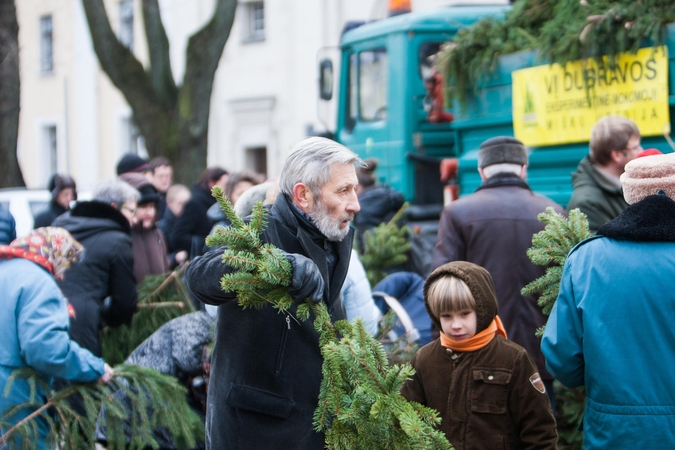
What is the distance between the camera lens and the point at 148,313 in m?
5.70

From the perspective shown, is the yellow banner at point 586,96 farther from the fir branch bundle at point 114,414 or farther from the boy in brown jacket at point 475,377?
the fir branch bundle at point 114,414

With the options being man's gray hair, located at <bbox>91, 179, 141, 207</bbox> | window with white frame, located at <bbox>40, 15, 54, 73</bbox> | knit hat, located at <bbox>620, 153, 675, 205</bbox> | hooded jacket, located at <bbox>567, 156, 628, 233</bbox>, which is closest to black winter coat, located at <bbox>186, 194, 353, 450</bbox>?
knit hat, located at <bbox>620, 153, 675, 205</bbox>

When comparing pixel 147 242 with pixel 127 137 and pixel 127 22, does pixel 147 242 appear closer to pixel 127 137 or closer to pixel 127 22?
pixel 127 137

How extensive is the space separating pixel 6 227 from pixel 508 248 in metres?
2.39

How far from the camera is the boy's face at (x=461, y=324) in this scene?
3500 mm

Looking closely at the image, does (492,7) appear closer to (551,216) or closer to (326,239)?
(551,216)

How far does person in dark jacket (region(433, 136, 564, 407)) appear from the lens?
4559 mm

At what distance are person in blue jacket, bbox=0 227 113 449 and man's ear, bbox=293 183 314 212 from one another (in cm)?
140

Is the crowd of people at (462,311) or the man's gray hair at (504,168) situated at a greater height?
the man's gray hair at (504,168)

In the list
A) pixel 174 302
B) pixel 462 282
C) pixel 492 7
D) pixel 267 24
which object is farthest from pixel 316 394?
pixel 267 24

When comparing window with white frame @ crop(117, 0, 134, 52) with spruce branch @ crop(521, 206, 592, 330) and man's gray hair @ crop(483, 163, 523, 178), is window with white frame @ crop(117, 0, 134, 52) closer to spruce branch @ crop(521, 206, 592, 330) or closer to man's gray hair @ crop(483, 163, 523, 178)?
man's gray hair @ crop(483, 163, 523, 178)

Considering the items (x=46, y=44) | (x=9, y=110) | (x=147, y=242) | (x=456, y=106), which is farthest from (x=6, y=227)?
(x=46, y=44)

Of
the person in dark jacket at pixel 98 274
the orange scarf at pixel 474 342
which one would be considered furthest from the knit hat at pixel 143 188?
the orange scarf at pixel 474 342

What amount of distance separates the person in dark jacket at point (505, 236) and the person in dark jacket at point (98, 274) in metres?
1.77
